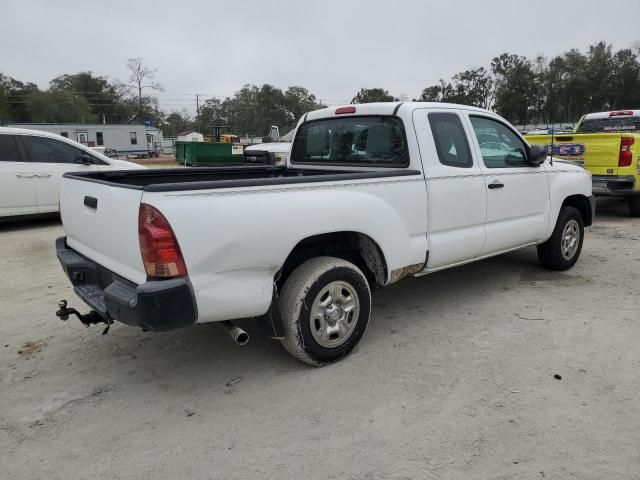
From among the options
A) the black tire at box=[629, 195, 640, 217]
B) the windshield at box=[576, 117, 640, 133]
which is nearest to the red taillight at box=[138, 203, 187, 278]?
the black tire at box=[629, 195, 640, 217]

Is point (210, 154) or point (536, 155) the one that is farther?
point (210, 154)


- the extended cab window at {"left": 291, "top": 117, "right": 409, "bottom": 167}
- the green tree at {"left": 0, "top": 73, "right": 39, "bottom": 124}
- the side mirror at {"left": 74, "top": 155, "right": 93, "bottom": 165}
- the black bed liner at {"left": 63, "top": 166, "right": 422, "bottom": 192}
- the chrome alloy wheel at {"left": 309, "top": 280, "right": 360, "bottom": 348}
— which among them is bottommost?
the chrome alloy wheel at {"left": 309, "top": 280, "right": 360, "bottom": 348}

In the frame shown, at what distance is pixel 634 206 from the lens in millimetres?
9148

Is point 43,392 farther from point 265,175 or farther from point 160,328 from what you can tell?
point 265,175

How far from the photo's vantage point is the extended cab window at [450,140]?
4113mm

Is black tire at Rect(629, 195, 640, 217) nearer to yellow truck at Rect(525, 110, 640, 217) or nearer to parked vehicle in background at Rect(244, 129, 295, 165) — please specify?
yellow truck at Rect(525, 110, 640, 217)

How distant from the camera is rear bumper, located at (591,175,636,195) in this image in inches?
322

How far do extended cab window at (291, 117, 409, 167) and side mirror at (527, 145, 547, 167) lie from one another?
160 cm

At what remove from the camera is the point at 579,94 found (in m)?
69.1

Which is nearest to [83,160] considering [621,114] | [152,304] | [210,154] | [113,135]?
[152,304]

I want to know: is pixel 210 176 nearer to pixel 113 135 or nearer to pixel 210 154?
pixel 210 154

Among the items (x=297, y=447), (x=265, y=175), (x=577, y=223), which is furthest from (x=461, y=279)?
(x=297, y=447)

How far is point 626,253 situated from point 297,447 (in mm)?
5742

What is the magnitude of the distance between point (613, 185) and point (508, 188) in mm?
4754
